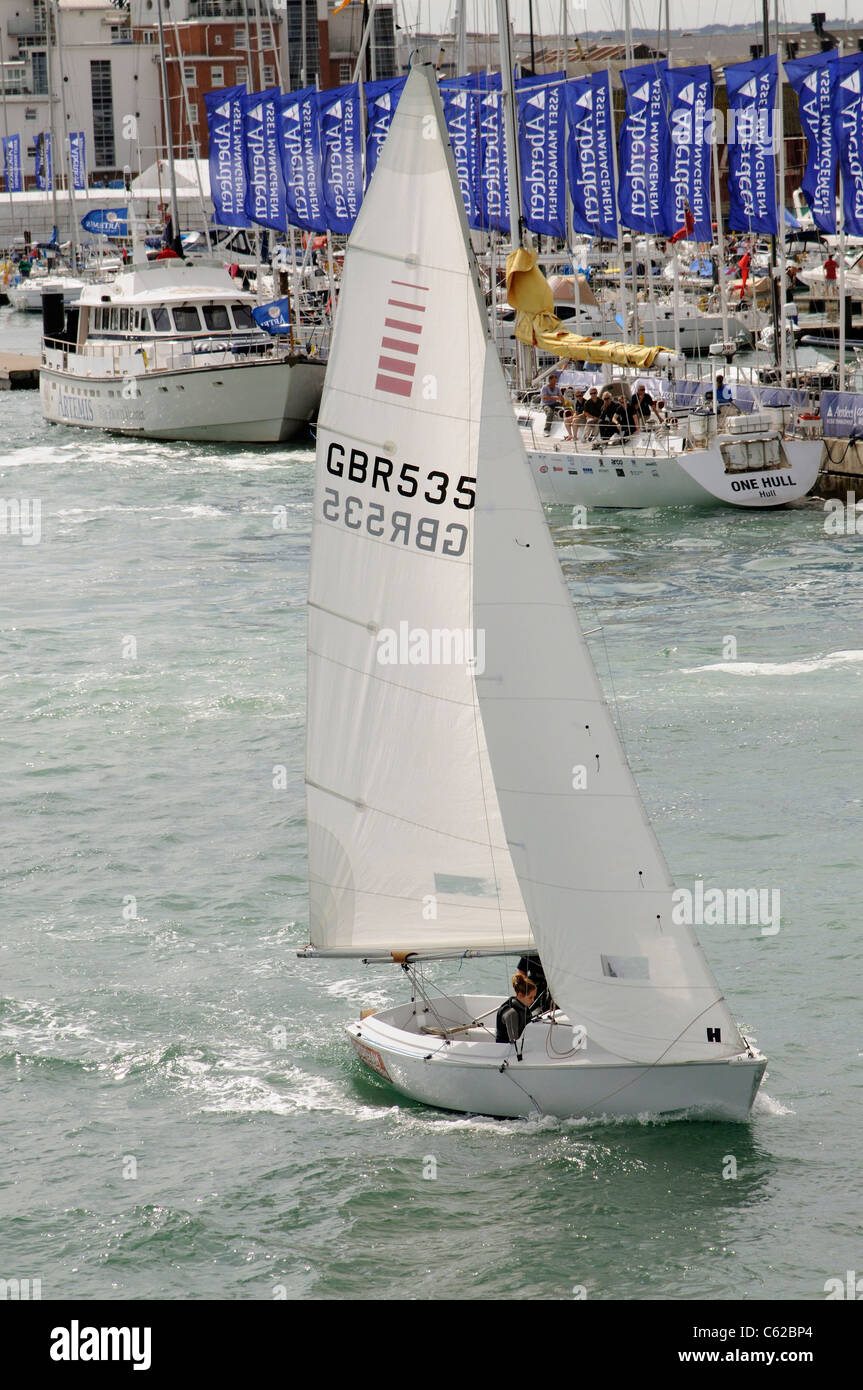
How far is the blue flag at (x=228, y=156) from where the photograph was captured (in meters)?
57.3

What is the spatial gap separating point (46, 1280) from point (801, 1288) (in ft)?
17.4

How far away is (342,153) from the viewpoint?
5266 cm

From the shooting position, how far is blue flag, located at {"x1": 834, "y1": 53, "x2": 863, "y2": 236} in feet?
121

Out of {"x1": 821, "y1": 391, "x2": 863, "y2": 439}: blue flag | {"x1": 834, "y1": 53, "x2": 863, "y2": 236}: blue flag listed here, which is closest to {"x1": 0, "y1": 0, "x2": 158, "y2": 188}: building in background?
{"x1": 821, "y1": 391, "x2": 863, "y2": 439}: blue flag

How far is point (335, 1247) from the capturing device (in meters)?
12.7

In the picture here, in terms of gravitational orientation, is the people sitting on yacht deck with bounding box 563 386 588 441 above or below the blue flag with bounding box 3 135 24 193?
below

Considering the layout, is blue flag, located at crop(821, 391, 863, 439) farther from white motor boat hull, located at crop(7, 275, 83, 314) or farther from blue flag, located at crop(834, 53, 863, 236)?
white motor boat hull, located at crop(7, 275, 83, 314)

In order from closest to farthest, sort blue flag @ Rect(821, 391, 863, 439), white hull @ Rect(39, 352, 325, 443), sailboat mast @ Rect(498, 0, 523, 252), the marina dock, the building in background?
sailboat mast @ Rect(498, 0, 523, 252)
blue flag @ Rect(821, 391, 863, 439)
white hull @ Rect(39, 352, 325, 443)
the marina dock
the building in background

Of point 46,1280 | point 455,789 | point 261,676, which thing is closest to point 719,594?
point 261,676

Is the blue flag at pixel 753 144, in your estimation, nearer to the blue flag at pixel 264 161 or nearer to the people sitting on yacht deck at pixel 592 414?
the people sitting on yacht deck at pixel 592 414

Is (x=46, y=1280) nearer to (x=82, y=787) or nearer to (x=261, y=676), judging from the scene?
(x=82, y=787)

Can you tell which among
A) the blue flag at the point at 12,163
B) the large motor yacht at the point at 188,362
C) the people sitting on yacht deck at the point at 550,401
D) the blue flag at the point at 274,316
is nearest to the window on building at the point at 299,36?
the blue flag at the point at 12,163

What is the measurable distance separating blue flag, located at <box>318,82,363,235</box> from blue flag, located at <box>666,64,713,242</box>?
12.5m

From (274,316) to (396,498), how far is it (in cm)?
4754
